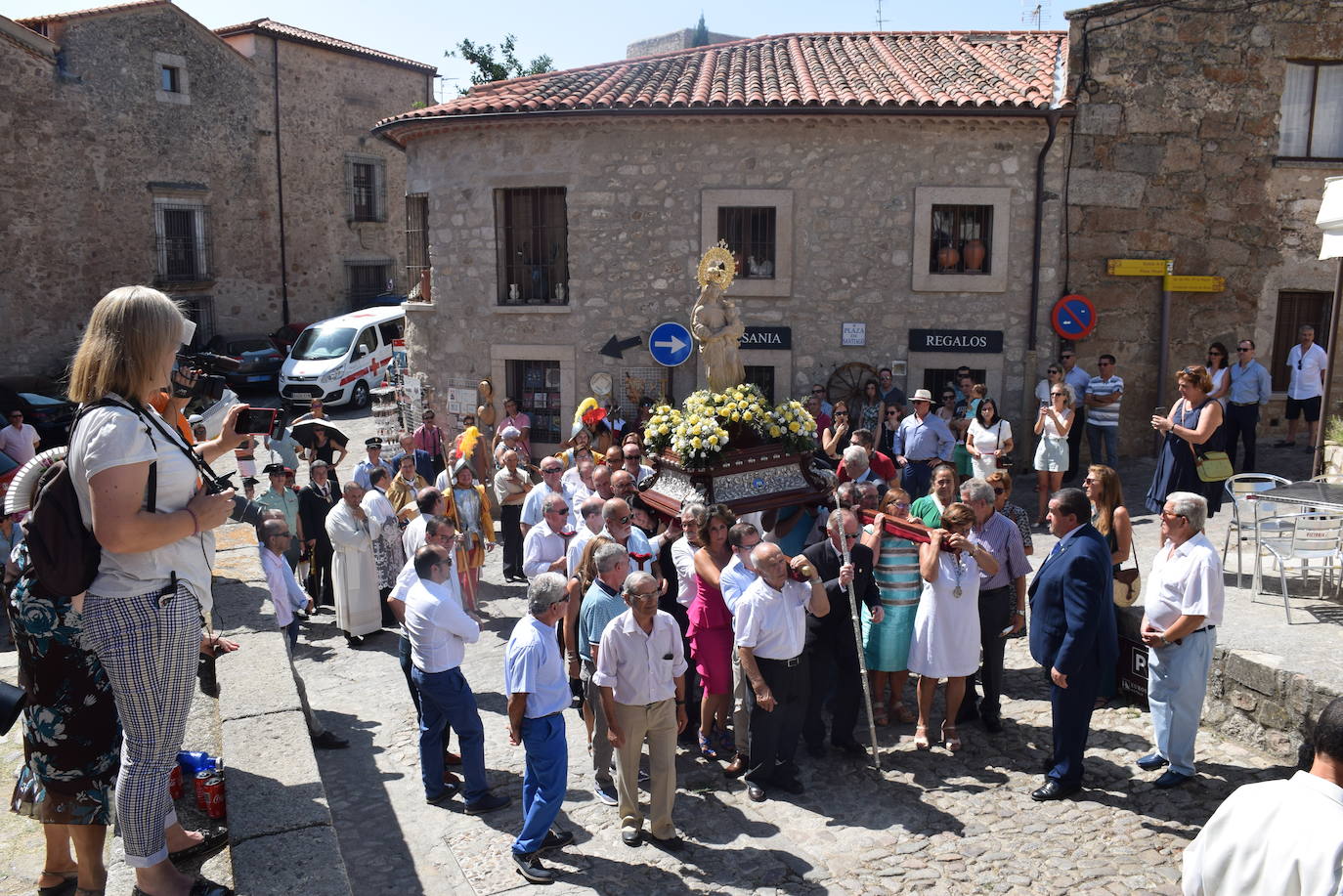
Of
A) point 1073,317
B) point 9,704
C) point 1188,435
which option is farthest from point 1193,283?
point 9,704

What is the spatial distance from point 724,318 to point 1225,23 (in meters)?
9.38

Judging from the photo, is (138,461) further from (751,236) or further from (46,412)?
(46,412)

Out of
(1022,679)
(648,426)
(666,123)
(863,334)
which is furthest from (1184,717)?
(666,123)

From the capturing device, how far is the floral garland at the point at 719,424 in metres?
9.24

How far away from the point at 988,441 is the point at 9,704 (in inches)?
394

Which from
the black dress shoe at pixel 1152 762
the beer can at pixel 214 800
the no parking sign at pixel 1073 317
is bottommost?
the black dress shoe at pixel 1152 762

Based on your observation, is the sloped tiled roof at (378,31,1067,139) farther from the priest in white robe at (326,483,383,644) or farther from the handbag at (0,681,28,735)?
the handbag at (0,681,28,735)

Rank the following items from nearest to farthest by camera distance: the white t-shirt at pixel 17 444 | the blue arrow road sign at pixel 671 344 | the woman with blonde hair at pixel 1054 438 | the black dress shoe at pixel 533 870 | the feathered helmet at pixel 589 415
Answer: the black dress shoe at pixel 533 870 < the woman with blonde hair at pixel 1054 438 < the white t-shirt at pixel 17 444 < the feathered helmet at pixel 589 415 < the blue arrow road sign at pixel 671 344

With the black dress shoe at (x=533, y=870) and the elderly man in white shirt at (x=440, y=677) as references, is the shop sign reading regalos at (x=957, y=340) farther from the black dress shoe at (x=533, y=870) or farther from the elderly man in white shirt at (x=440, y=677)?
the black dress shoe at (x=533, y=870)

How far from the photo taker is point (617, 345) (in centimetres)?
1612

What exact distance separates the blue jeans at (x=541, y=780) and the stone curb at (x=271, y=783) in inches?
47.5

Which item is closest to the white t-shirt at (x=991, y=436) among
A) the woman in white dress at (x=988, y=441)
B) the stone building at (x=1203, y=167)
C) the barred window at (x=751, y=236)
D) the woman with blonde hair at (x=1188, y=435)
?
the woman in white dress at (x=988, y=441)

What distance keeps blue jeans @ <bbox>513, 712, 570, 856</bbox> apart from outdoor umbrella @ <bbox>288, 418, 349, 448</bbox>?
5490 mm

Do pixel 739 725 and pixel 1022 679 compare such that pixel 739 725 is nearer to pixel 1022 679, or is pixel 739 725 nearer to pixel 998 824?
pixel 998 824
